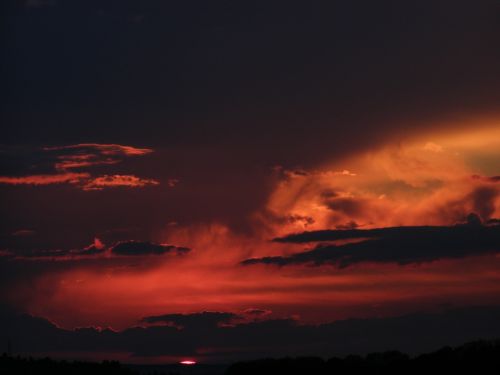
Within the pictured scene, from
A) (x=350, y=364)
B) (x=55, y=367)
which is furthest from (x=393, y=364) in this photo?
(x=55, y=367)

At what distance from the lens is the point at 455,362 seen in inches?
2286

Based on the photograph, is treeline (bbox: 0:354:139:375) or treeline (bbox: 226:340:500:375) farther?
→ treeline (bbox: 0:354:139:375)

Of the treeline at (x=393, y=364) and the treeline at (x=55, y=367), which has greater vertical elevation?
the treeline at (x=55, y=367)

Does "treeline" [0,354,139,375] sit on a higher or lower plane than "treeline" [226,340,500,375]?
higher

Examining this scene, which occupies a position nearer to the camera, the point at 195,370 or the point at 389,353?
the point at 389,353

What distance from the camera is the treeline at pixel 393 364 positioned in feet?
187

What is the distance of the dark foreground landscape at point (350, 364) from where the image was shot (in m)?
57.4

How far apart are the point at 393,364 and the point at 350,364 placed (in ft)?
12.4

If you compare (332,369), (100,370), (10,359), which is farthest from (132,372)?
(332,369)

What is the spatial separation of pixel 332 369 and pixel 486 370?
12.6 metres

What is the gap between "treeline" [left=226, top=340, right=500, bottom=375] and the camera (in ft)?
187

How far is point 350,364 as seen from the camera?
64.9m

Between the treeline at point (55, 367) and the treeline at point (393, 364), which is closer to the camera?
the treeline at point (393, 364)

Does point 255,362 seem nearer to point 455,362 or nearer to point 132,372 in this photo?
point 132,372
